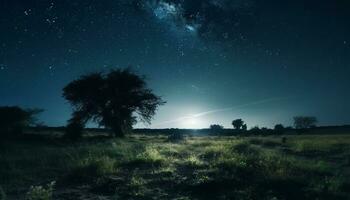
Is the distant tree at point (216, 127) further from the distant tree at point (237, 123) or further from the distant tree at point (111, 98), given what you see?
the distant tree at point (111, 98)

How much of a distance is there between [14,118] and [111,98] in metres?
11.5

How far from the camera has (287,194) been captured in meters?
12.9

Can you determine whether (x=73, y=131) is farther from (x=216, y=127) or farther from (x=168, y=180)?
(x=216, y=127)

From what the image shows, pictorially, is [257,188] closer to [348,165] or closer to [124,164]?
[124,164]

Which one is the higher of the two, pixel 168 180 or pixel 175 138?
pixel 175 138

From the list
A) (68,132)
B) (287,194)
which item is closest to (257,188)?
(287,194)

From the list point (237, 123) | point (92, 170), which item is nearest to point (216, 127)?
point (237, 123)

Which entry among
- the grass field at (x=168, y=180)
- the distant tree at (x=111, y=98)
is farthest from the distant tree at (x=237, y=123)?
the grass field at (x=168, y=180)

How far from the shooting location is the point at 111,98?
53.3 meters

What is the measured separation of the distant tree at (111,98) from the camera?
52.9m

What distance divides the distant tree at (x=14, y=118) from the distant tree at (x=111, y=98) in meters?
5.67

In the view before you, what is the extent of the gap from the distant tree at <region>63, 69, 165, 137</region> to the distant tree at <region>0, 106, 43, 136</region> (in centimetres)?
567

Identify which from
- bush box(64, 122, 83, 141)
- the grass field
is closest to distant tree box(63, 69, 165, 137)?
bush box(64, 122, 83, 141)

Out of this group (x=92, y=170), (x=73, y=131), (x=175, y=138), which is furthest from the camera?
(x=175, y=138)
